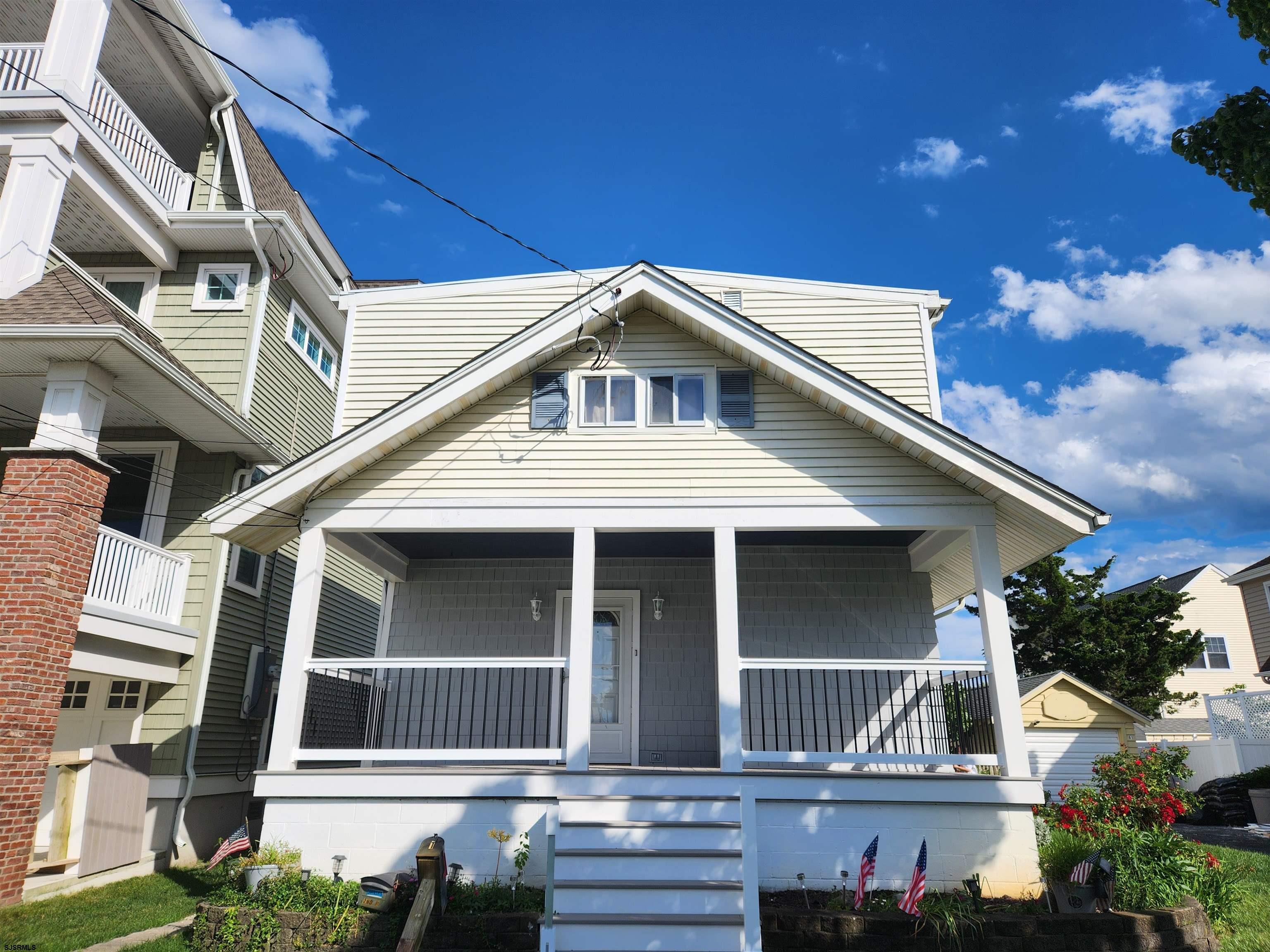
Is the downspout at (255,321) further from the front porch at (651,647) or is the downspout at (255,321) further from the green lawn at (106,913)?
the green lawn at (106,913)

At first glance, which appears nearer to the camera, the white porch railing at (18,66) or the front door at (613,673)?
the front door at (613,673)

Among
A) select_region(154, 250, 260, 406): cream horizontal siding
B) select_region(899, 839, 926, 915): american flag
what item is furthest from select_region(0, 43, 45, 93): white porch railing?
select_region(899, 839, 926, 915): american flag

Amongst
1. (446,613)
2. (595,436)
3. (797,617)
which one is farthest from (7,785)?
(797,617)

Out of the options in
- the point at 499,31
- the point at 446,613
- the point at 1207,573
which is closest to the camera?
the point at 499,31

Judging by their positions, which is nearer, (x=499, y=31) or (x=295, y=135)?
(x=499, y=31)

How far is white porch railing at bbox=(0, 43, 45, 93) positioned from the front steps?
11.2 meters

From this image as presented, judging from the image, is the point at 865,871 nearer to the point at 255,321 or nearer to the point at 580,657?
the point at 580,657

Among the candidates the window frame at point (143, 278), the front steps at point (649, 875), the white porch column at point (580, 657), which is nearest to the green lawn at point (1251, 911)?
the front steps at point (649, 875)

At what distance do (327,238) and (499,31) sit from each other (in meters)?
7.05

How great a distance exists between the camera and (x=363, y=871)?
24.1 ft

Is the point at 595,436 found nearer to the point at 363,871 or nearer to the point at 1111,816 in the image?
the point at 363,871

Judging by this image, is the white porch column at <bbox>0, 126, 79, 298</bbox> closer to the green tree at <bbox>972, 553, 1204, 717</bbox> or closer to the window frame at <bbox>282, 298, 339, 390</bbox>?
the window frame at <bbox>282, 298, 339, 390</bbox>

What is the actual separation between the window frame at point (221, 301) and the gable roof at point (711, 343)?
557 cm

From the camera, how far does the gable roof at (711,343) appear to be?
7.90 m
